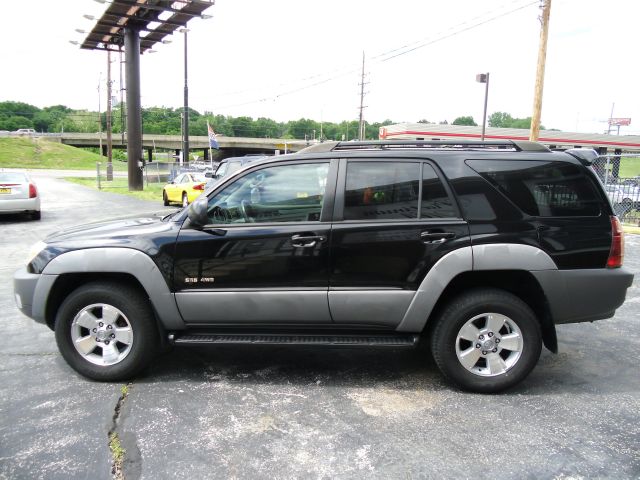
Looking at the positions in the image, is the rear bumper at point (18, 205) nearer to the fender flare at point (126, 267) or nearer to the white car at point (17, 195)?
the white car at point (17, 195)

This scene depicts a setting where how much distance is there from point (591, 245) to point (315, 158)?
2139 millimetres

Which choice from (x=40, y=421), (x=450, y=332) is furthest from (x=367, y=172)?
(x=40, y=421)

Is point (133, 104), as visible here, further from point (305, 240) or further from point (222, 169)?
point (305, 240)

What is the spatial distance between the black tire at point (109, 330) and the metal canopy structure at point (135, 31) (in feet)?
73.8

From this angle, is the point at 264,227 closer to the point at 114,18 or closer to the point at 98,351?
the point at 98,351

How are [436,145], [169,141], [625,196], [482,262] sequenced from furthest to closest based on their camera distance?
1. [169,141]
2. [625,196]
3. [436,145]
4. [482,262]

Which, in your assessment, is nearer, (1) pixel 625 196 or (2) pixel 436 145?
(2) pixel 436 145

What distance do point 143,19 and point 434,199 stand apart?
25629 mm

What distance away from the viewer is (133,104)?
2667 centimetres

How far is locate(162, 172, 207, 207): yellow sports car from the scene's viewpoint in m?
17.5

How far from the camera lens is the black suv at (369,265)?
144 inches

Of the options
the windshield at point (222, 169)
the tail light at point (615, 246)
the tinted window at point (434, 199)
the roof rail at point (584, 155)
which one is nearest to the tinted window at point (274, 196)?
the tinted window at point (434, 199)

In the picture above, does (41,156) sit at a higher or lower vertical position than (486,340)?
higher

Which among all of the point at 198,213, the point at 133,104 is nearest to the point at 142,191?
the point at 133,104
